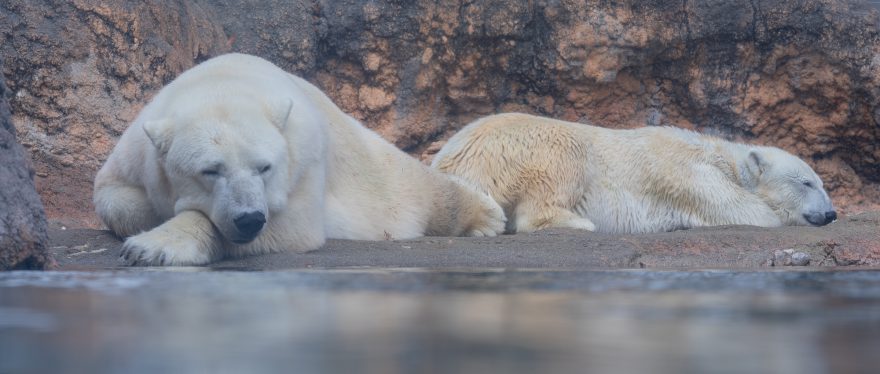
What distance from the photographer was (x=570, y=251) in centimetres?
519

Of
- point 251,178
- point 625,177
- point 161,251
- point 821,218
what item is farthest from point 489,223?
point 821,218

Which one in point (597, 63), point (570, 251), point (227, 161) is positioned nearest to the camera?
point (227, 161)

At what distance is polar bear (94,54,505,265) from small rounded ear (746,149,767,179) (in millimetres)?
2948

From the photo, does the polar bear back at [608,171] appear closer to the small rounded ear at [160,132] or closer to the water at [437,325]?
the small rounded ear at [160,132]

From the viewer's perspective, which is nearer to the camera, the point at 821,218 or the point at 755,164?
the point at 821,218

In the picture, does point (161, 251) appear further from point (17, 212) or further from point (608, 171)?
point (608, 171)

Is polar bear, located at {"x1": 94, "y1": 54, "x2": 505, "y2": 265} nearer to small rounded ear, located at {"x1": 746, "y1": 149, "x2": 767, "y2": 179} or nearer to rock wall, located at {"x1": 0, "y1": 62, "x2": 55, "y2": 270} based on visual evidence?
rock wall, located at {"x1": 0, "y1": 62, "x2": 55, "y2": 270}

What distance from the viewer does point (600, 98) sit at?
9.28 meters

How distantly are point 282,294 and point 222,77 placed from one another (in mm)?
2728

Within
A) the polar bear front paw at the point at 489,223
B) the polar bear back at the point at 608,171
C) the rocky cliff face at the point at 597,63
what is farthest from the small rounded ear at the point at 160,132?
the rocky cliff face at the point at 597,63

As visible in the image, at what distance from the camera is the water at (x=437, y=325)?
5.49 ft

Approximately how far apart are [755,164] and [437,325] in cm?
664

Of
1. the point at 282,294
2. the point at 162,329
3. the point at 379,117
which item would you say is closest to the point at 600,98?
the point at 379,117

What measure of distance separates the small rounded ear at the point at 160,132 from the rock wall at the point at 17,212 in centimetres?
69
